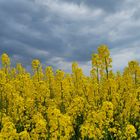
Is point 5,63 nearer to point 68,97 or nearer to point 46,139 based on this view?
point 68,97

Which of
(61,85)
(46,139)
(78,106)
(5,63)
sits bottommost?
(46,139)

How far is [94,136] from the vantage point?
11.6 meters

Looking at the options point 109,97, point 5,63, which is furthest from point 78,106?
point 5,63

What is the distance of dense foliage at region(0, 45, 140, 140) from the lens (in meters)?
11.6

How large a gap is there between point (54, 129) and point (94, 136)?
1165 mm

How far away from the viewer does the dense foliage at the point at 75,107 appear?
38.2 ft

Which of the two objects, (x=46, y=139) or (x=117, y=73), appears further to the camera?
(x=117, y=73)

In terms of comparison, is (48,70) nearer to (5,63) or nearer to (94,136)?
(5,63)

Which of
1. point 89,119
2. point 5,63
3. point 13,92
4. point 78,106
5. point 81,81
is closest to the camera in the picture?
point 89,119

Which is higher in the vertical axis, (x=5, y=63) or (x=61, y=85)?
(x=5, y=63)

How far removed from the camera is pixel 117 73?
20141mm

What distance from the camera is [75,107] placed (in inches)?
544

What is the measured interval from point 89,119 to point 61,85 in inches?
181

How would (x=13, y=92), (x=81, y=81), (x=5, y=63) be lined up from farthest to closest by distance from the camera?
1. (x=5, y=63)
2. (x=81, y=81)
3. (x=13, y=92)
